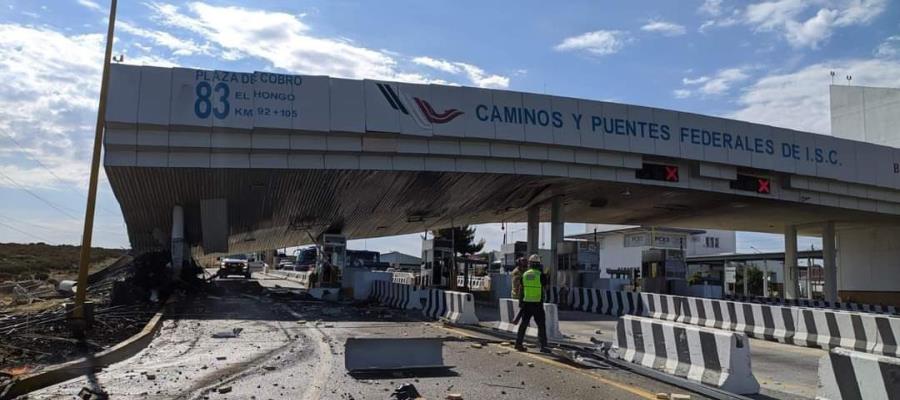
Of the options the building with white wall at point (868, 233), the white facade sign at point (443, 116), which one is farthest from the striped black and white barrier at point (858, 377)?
the building with white wall at point (868, 233)

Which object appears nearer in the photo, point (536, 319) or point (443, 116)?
point (536, 319)

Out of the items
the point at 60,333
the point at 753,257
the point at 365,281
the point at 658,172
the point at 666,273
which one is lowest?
the point at 60,333

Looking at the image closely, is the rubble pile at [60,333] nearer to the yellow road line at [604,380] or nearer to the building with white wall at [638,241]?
the yellow road line at [604,380]

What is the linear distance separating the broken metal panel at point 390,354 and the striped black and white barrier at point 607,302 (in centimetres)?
1460

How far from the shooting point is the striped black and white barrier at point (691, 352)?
8492 mm

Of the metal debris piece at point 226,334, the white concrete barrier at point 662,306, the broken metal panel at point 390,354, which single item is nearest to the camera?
the broken metal panel at point 390,354

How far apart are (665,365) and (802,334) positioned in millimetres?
6826

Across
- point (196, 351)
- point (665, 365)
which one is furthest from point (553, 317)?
point (196, 351)

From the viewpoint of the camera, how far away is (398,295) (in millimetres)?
24781

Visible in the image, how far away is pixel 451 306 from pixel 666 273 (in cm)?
1635

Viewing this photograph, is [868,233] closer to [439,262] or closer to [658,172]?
[658,172]

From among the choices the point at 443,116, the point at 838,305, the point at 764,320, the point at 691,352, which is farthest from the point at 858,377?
the point at 838,305

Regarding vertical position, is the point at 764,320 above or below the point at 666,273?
below

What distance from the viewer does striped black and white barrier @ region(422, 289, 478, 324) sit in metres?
17.7
